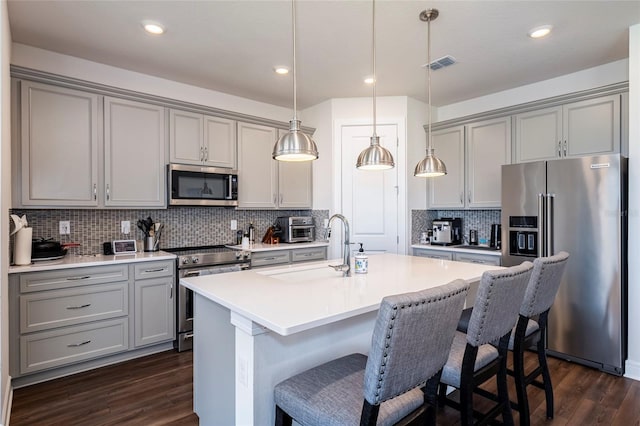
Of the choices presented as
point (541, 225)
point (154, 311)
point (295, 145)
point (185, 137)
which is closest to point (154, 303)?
point (154, 311)

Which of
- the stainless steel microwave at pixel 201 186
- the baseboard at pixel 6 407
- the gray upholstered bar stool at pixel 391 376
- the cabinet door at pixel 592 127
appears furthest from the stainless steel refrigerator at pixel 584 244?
the baseboard at pixel 6 407

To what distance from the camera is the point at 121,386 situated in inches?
101

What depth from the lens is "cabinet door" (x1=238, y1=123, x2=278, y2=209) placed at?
13.1ft

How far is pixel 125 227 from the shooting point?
3.45 meters

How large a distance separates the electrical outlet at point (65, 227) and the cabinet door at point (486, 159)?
13.8 ft

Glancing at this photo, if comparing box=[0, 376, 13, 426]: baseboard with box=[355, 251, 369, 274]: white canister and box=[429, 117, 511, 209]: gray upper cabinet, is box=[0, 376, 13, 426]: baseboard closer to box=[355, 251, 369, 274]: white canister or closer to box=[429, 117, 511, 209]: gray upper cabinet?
box=[355, 251, 369, 274]: white canister

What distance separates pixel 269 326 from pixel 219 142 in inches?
117

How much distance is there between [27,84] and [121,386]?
8.08 ft

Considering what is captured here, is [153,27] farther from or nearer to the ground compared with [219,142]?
farther from the ground

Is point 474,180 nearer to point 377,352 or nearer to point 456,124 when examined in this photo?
point 456,124

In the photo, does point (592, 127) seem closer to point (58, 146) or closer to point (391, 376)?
point (391, 376)

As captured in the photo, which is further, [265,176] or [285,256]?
[265,176]

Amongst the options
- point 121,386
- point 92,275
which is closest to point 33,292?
point 92,275

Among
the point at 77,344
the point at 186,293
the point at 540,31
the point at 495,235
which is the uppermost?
the point at 540,31
